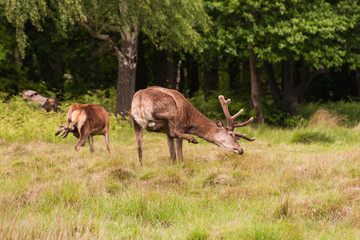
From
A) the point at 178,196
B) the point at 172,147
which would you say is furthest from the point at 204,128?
the point at 178,196

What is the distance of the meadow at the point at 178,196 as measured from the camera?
14.9ft

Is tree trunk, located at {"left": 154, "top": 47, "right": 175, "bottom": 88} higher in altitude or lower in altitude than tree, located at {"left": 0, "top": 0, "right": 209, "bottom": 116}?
lower

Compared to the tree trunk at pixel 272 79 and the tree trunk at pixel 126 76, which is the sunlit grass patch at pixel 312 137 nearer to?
the tree trunk at pixel 272 79

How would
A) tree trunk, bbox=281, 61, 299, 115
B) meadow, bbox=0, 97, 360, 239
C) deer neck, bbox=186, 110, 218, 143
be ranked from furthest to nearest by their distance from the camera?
tree trunk, bbox=281, 61, 299, 115, deer neck, bbox=186, 110, 218, 143, meadow, bbox=0, 97, 360, 239

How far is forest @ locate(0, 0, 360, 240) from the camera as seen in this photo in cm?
507

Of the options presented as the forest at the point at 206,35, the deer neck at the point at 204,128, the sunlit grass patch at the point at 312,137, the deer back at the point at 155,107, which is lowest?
the sunlit grass patch at the point at 312,137

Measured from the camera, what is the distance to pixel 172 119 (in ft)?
25.8

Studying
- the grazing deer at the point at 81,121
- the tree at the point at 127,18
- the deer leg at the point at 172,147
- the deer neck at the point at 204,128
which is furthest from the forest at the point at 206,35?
the deer neck at the point at 204,128

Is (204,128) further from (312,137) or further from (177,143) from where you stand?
(312,137)

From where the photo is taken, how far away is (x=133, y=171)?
7617mm

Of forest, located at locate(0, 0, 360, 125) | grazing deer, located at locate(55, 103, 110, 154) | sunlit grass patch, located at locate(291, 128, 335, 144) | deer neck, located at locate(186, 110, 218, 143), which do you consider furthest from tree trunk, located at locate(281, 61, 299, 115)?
grazing deer, located at locate(55, 103, 110, 154)

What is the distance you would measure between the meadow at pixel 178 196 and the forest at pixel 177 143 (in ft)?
0.08

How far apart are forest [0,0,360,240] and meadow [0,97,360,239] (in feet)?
0.08

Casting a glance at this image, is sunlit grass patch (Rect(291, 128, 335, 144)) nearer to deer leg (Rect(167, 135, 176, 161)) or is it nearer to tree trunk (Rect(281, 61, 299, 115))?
tree trunk (Rect(281, 61, 299, 115))
